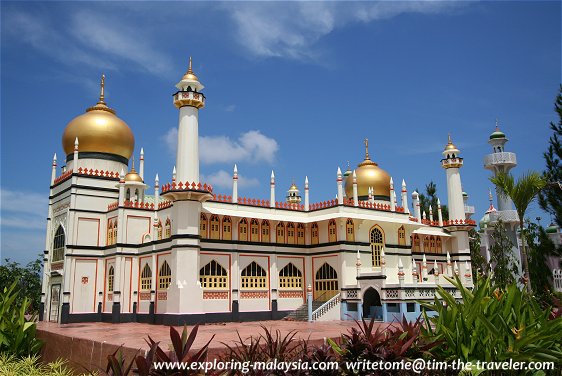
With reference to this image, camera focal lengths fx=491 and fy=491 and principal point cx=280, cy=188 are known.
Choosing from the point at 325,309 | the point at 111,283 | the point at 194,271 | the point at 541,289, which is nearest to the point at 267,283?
the point at 325,309

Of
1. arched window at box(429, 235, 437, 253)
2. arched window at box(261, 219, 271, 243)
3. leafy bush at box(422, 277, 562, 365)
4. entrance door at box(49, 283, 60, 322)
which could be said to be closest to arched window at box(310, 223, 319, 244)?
arched window at box(261, 219, 271, 243)

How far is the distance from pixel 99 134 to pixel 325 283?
560 inches

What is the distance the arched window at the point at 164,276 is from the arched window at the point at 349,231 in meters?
8.22

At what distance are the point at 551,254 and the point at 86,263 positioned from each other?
804 inches

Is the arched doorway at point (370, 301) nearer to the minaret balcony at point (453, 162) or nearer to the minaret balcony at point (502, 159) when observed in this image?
the minaret balcony at point (453, 162)

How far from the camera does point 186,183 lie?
1959cm

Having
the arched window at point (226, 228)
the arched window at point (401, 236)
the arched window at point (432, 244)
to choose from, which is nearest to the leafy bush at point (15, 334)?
the arched window at point (226, 228)

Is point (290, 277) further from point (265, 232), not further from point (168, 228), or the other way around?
point (168, 228)

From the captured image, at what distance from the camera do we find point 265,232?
75.8ft

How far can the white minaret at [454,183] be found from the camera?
29656 mm

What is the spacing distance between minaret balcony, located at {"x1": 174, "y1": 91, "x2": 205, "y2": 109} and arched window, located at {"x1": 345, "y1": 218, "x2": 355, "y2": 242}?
868 cm

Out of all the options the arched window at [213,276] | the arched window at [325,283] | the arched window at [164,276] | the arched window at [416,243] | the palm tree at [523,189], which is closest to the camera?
the palm tree at [523,189]

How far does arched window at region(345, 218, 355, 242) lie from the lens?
23.1 metres

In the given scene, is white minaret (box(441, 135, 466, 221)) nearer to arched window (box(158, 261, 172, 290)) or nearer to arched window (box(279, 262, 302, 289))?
arched window (box(279, 262, 302, 289))
